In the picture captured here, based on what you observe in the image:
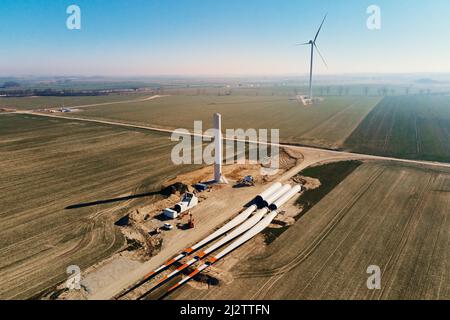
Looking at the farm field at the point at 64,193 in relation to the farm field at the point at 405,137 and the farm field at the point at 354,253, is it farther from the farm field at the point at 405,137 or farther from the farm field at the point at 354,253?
the farm field at the point at 405,137

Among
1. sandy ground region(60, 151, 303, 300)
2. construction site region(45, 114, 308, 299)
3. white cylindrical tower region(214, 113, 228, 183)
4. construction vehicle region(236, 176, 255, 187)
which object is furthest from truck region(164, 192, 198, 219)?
construction vehicle region(236, 176, 255, 187)

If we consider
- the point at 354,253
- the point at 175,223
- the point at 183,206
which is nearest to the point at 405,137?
the point at 354,253

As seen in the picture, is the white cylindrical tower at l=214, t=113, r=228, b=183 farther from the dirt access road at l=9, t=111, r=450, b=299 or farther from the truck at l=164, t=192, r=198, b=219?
the truck at l=164, t=192, r=198, b=219

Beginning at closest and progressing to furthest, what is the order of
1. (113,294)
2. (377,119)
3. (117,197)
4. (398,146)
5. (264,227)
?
(113,294)
(264,227)
(117,197)
(398,146)
(377,119)

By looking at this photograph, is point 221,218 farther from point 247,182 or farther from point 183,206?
point 247,182
